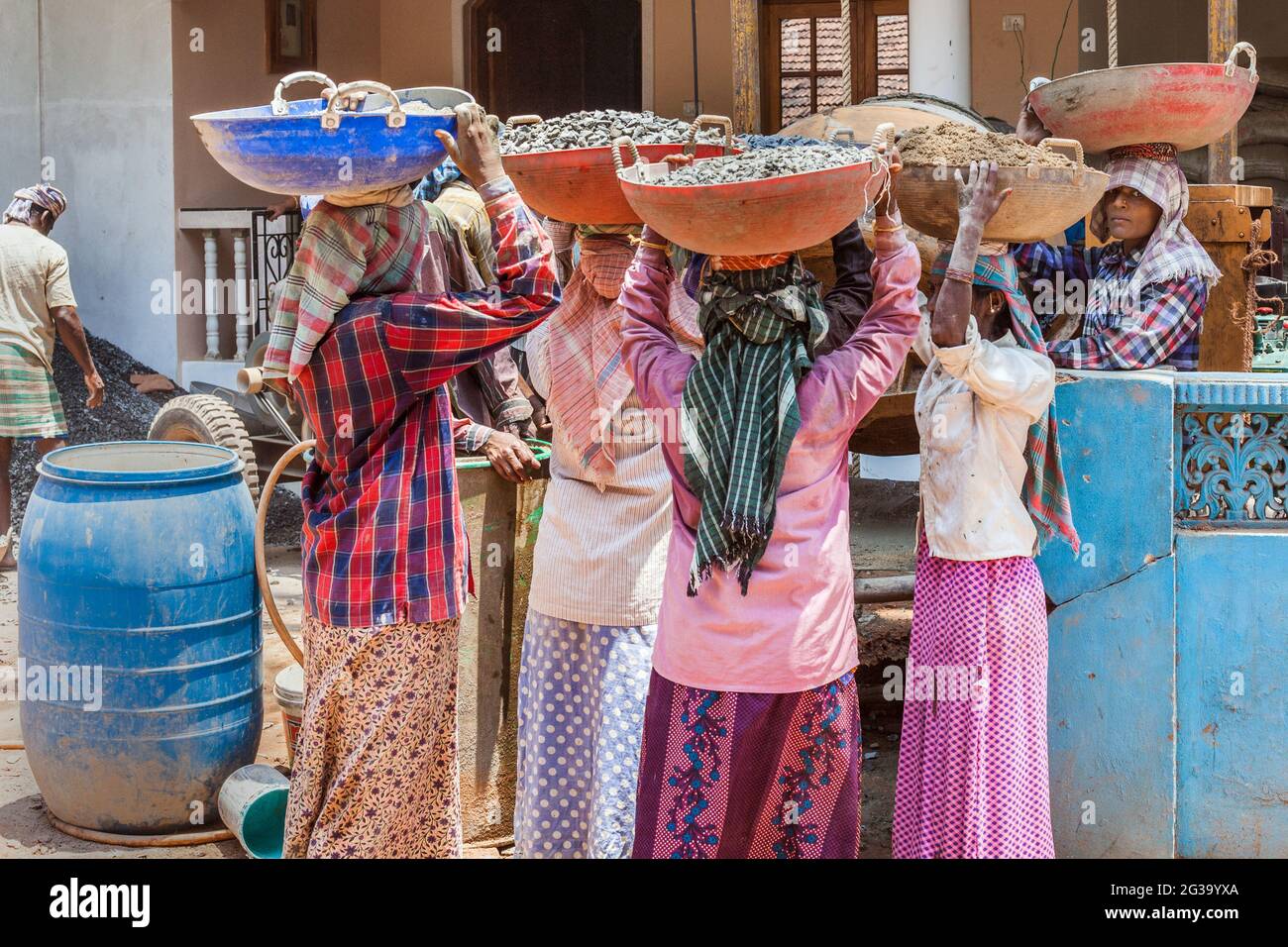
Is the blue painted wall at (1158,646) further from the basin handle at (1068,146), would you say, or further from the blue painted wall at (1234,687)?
the basin handle at (1068,146)

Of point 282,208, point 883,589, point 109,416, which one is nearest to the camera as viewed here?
point 883,589

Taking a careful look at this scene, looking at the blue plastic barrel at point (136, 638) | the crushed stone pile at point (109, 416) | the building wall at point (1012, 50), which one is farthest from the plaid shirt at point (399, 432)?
the building wall at point (1012, 50)

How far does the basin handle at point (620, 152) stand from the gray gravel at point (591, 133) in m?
0.07

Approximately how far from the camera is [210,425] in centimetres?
694

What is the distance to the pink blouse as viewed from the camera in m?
2.57

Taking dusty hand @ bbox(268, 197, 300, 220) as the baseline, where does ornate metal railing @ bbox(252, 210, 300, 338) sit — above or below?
below

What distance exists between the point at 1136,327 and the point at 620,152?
1.52 m

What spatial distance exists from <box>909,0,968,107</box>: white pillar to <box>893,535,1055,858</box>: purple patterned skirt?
11.5 ft

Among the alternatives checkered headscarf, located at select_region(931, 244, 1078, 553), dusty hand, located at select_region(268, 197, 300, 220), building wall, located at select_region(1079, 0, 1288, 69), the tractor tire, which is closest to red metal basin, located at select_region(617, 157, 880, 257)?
checkered headscarf, located at select_region(931, 244, 1078, 553)

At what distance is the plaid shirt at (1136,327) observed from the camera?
3498mm

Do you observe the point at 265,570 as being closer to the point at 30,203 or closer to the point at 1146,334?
the point at 1146,334

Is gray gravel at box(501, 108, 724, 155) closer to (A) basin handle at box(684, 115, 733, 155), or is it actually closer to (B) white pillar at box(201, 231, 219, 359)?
(A) basin handle at box(684, 115, 733, 155)

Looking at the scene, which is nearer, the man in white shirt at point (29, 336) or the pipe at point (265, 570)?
the pipe at point (265, 570)

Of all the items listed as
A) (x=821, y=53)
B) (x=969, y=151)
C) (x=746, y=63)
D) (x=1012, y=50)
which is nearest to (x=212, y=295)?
(x=821, y=53)
